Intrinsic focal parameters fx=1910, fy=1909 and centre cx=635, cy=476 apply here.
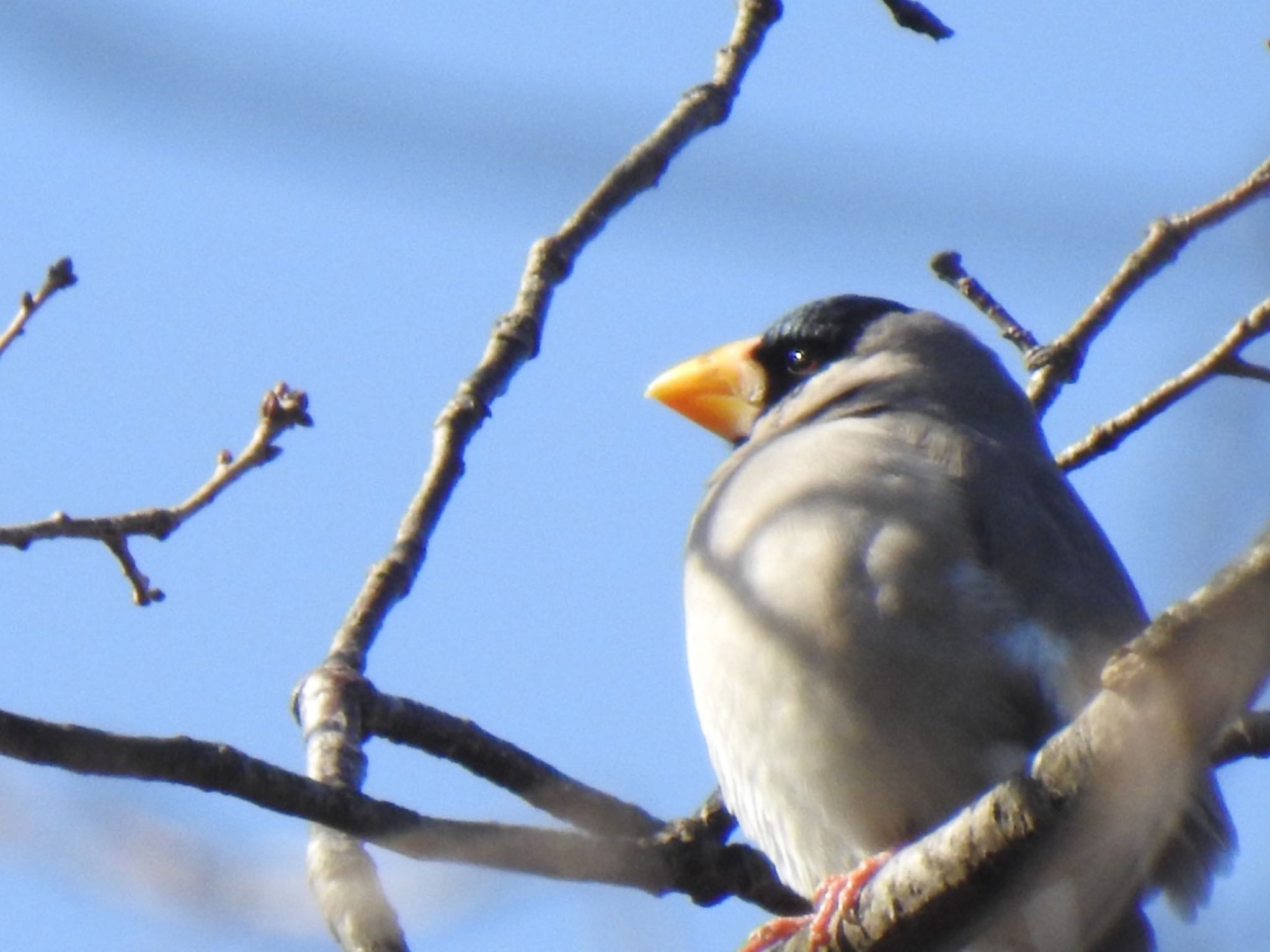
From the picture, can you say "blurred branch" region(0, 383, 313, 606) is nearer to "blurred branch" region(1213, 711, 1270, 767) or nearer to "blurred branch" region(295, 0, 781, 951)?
"blurred branch" region(295, 0, 781, 951)

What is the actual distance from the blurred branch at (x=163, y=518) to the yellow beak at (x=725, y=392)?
187 centimetres

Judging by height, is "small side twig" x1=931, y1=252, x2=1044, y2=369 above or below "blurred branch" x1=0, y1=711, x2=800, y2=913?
above

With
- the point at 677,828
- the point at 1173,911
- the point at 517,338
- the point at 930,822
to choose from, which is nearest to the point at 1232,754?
the point at 1173,911

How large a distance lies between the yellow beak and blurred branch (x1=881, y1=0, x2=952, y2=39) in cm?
145

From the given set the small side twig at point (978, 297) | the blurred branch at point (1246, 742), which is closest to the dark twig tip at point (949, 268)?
the small side twig at point (978, 297)

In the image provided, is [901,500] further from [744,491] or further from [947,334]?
[947,334]

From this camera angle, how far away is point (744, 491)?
4.68 m

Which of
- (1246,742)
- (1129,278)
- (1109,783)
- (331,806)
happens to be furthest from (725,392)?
(1109,783)

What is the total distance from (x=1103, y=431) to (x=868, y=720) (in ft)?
4.73

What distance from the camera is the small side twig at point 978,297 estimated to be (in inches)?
211

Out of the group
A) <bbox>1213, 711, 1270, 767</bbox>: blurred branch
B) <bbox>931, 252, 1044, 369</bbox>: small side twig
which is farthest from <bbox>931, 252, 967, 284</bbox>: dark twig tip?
<bbox>1213, 711, 1270, 767</bbox>: blurred branch

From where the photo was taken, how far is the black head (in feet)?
19.4

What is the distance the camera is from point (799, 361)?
19.5ft

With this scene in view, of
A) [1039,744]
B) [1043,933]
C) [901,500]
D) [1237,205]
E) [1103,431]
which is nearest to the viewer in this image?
[1043,933]
